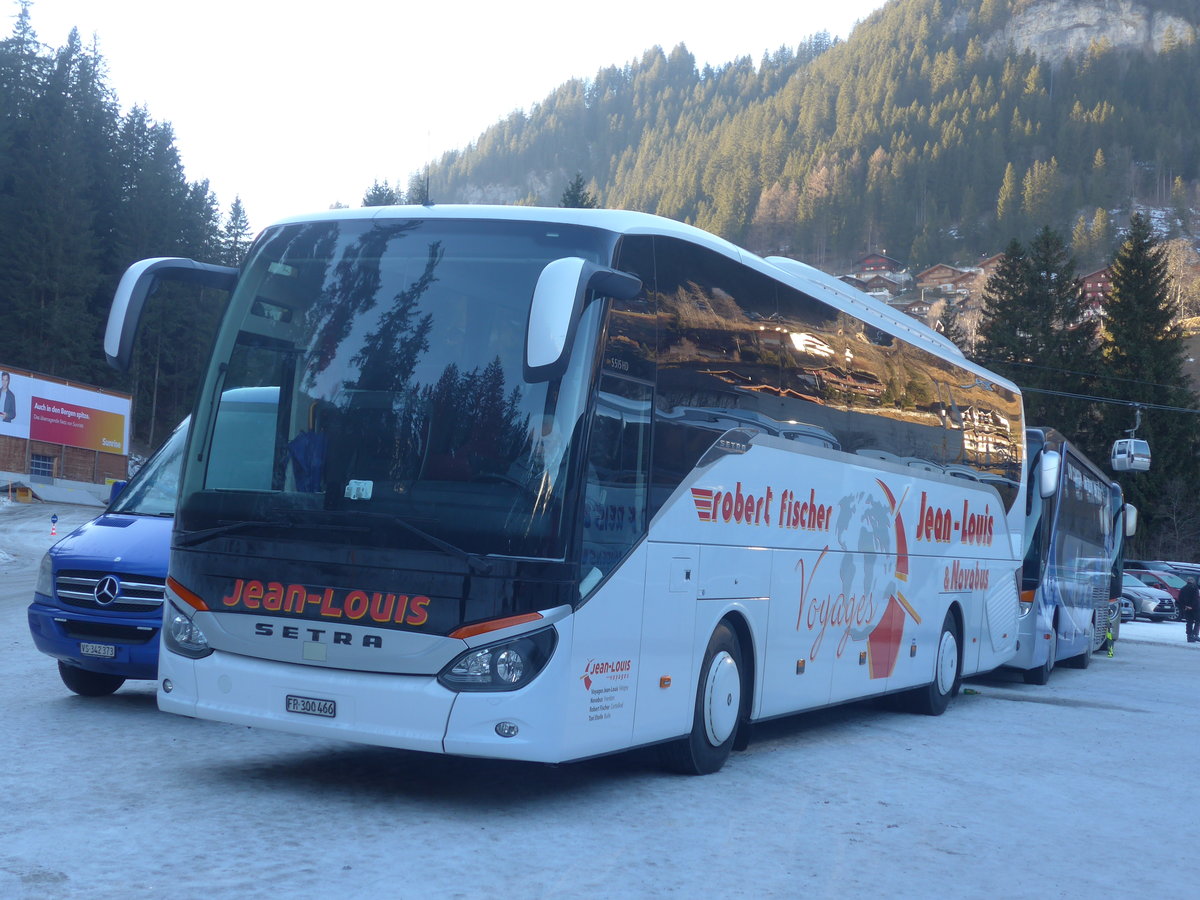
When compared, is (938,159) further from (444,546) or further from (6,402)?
(444,546)

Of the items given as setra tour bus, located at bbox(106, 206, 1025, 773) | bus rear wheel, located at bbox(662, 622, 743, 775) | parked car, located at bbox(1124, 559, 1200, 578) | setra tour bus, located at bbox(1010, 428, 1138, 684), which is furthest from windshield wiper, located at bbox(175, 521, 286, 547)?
parked car, located at bbox(1124, 559, 1200, 578)

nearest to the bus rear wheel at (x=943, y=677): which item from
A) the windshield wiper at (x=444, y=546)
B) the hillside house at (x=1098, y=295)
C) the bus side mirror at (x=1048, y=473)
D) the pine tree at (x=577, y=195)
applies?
the bus side mirror at (x=1048, y=473)

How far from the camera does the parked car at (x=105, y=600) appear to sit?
9414mm

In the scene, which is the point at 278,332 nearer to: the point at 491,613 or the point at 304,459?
the point at 304,459

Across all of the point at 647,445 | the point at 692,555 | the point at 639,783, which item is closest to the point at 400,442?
the point at 647,445

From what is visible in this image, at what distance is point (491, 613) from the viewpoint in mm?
6727

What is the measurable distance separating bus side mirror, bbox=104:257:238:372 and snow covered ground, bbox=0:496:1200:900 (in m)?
2.40

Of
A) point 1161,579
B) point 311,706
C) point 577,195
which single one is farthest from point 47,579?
point 577,195

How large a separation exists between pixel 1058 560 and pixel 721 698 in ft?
36.8

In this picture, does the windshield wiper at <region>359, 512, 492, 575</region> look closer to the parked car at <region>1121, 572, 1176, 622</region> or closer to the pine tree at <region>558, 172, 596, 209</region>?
the parked car at <region>1121, 572, 1176, 622</region>

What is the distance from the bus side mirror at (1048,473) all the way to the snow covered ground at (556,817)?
6.47 meters

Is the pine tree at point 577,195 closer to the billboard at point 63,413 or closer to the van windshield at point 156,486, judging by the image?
the billboard at point 63,413

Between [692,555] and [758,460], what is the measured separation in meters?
1.28

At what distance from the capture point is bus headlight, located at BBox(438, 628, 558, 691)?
6.72 meters
